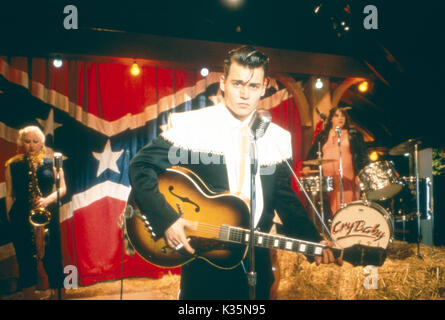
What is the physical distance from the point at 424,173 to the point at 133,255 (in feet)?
16.8

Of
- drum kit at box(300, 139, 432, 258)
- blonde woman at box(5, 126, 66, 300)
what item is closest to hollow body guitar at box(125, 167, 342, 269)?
drum kit at box(300, 139, 432, 258)

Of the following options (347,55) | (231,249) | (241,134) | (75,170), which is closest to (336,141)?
(347,55)

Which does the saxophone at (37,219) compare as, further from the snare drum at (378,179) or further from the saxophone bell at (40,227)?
the snare drum at (378,179)

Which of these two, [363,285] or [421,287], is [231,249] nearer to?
[363,285]

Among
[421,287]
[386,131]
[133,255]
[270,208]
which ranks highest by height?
[386,131]

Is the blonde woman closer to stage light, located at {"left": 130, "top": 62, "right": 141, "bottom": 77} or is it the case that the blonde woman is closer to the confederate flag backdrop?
the confederate flag backdrop

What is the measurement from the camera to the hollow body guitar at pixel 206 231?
2.27 meters

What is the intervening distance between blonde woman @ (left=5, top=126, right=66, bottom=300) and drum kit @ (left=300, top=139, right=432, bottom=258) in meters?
3.26

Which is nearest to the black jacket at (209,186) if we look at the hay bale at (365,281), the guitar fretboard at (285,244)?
the guitar fretboard at (285,244)

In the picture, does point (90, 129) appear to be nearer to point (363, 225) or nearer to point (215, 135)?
point (215, 135)

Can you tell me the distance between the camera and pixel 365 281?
11.4 ft

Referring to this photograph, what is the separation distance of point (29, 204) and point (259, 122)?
310 centimetres

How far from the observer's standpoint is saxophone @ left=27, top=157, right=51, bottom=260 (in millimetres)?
3445

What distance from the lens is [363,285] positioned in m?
3.44
